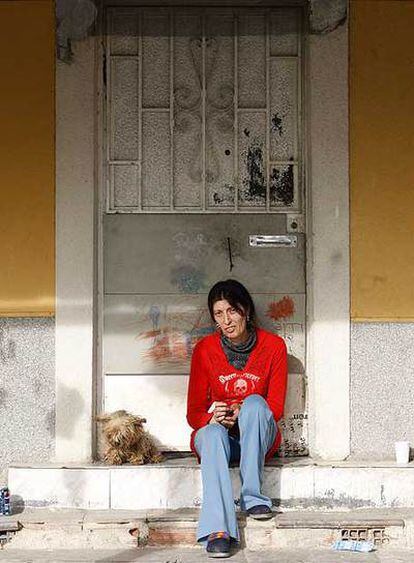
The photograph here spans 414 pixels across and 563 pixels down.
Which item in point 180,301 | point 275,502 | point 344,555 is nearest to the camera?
point 344,555

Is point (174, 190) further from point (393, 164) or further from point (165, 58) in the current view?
point (393, 164)

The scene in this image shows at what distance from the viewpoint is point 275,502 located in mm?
6316

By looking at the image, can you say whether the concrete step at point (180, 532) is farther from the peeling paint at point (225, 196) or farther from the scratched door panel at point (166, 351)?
the peeling paint at point (225, 196)

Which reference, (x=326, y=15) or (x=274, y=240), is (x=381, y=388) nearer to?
(x=274, y=240)

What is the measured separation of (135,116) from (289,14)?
115 cm

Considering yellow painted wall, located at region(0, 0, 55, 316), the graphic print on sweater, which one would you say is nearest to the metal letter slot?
the graphic print on sweater

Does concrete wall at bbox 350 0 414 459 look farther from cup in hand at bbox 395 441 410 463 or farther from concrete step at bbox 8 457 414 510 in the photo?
concrete step at bbox 8 457 414 510

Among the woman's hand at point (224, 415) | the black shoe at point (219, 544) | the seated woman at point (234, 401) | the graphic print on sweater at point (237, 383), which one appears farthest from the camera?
the graphic print on sweater at point (237, 383)

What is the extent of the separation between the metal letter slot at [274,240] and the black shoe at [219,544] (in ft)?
6.10

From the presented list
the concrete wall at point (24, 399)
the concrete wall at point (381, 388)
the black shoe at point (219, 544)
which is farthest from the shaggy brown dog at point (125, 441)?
the concrete wall at point (381, 388)

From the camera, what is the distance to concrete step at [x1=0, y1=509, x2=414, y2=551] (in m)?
6.07

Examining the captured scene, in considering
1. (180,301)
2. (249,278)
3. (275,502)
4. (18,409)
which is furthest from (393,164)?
(18,409)

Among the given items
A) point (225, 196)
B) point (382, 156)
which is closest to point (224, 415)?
point (225, 196)

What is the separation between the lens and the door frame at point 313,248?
6617mm
